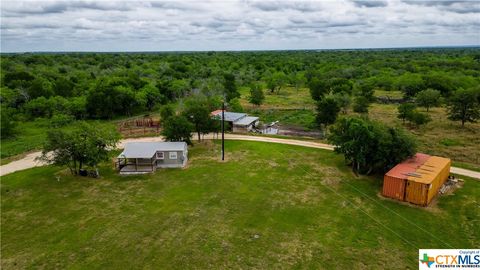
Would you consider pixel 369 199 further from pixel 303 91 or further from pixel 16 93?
pixel 303 91

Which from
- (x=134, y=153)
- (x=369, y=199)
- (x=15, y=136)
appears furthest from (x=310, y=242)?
(x=15, y=136)

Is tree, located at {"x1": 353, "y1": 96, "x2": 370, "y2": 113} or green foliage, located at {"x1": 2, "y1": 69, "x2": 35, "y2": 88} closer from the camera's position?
tree, located at {"x1": 353, "y1": 96, "x2": 370, "y2": 113}

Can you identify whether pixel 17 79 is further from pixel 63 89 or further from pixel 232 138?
pixel 232 138

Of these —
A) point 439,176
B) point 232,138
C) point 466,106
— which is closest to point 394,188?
point 439,176

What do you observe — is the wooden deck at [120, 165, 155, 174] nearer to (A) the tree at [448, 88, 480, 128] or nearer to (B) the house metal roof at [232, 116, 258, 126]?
(B) the house metal roof at [232, 116, 258, 126]

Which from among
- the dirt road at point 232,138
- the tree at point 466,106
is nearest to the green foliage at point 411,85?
A: the tree at point 466,106

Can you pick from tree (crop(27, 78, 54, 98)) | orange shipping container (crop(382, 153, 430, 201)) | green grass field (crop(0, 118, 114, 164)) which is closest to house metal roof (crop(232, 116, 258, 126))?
green grass field (crop(0, 118, 114, 164))
